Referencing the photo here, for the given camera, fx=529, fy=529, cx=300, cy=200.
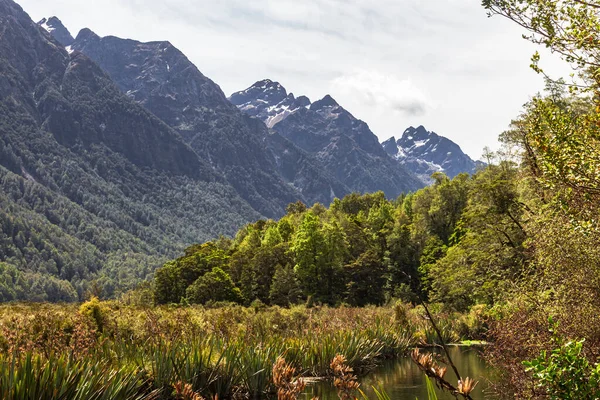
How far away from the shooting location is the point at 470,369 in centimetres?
2159

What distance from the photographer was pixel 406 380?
64.3ft

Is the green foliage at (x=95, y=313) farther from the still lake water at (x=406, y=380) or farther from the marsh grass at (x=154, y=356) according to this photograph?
the still lake water at (x=406, y=380)

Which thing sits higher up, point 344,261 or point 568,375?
point 568,375

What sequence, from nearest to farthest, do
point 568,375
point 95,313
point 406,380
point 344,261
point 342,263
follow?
1. point 568,375
2. point 406,380
3. point 95,313
4. point 342,263
5. point 344,261

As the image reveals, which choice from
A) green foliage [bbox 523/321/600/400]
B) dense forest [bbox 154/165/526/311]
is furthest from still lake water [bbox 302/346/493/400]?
A: dense forest [bbox 154/165/526/311]

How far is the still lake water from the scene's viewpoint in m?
16.3

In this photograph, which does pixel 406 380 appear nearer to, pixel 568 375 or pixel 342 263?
pixel 568 375

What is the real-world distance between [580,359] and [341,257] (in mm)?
55245

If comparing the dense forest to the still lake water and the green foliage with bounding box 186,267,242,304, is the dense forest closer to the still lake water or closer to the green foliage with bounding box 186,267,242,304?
the green foliage with bounding box 186,267,242,304

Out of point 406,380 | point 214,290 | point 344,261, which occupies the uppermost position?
point 406,380

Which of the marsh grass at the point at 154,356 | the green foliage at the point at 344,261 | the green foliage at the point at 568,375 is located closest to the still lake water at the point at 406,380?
the marsh grass at the point at 154,356

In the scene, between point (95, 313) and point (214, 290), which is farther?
point (214, 290)

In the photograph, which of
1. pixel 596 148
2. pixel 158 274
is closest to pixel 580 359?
pixel 596 148

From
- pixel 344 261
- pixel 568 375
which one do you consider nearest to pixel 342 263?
pixel 344 261
